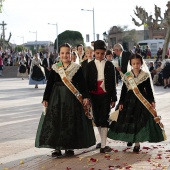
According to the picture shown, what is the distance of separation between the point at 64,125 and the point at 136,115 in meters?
1.16

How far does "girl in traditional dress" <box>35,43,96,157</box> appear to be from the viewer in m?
7.99

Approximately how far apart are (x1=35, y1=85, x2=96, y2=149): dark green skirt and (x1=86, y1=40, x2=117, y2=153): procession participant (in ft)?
1.50

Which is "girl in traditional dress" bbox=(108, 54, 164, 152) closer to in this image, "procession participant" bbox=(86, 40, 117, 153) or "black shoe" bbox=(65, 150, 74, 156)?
"procession participant" bbox=(86, 40, 117, 153)

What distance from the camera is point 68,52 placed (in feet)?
26.9

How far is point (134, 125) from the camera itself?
8461mm

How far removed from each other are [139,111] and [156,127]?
346 mm

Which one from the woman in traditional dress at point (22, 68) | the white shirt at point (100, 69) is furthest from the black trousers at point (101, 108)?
the woman in traditional dress at point (22, 68)

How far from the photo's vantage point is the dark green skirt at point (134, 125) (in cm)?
836

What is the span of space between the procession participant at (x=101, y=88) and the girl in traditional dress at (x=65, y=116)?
389mm

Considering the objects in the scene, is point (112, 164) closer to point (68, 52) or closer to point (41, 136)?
point (41, 136)

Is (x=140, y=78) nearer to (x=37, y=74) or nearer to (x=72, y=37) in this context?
(x=37, y=74)

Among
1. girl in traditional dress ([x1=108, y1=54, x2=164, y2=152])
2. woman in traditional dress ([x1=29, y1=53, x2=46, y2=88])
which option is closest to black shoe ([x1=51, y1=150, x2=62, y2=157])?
girl in traditional dress ([x1=108, y1=54, x2=164, y2=152])

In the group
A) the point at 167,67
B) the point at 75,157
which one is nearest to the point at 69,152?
the point at 75,157

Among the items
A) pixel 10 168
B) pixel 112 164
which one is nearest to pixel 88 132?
pixel 112 164
